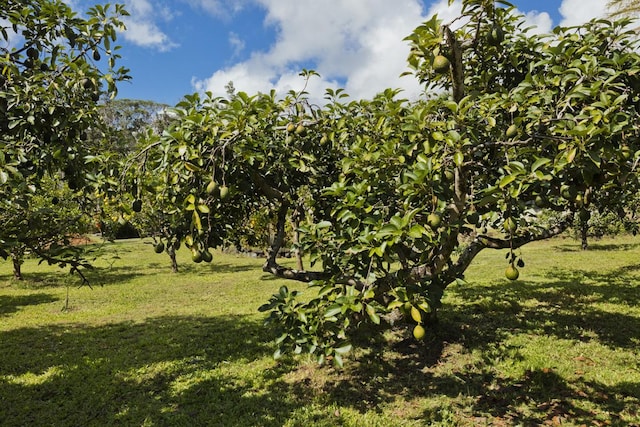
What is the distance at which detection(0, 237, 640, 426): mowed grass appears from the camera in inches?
165

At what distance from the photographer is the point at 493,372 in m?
4.94

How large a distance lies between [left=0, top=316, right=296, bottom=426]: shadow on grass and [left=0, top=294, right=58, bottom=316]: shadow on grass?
2.65m

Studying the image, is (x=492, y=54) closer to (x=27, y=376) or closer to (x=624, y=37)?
(x=624, y=37)

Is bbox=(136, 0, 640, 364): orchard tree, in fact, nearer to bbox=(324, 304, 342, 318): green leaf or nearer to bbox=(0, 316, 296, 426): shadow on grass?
bbox=(324, 304, 342, 318): green leaf

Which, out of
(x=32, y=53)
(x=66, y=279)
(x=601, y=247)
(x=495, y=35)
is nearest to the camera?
(x=495, y=35)

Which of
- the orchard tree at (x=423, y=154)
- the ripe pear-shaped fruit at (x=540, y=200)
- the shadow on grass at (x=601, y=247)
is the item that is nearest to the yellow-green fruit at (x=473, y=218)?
the orchard tree at (x=423, y=154)

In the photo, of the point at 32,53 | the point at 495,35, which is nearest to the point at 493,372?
the point at 495,35

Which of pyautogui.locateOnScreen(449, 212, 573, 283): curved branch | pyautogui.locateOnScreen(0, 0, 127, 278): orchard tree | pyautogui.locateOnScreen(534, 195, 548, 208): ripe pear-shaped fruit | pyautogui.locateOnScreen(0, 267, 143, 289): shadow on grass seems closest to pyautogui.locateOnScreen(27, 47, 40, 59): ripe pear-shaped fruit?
pyautogui.locateOnScreen(0, 0, 127, 278): orchard tree

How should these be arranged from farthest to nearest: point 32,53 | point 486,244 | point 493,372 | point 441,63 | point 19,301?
point 19,301
point 486,244
point 493,372
point 32,53
point 441,63

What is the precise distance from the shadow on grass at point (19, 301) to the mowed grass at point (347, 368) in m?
0.72

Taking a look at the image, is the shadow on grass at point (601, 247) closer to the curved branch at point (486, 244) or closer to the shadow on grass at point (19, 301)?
the curved branch at point (486, 244)

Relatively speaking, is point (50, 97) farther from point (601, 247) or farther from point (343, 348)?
point (601, 247)

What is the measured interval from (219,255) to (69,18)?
61.4ft

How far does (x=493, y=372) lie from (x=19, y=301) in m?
11.2
